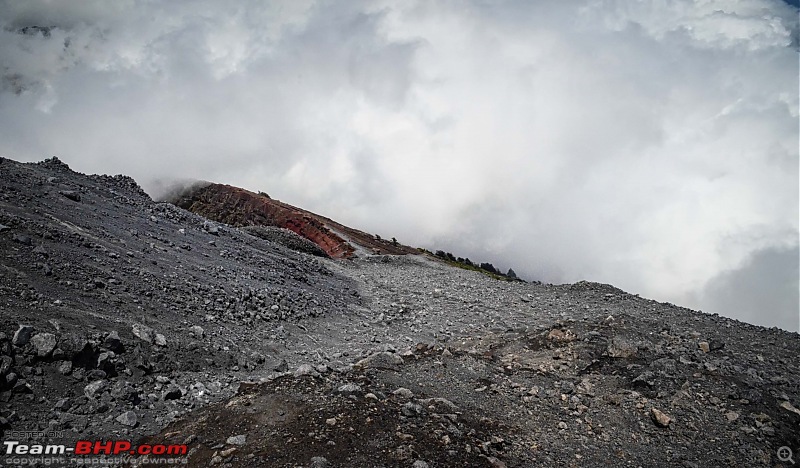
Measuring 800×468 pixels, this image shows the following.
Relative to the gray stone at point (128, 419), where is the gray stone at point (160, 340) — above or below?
above

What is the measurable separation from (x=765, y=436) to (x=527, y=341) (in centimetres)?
606

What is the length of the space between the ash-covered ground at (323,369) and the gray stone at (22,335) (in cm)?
3

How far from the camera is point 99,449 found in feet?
22.5

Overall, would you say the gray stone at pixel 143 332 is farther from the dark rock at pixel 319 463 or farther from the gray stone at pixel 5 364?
the dark rock at pixel 319 463

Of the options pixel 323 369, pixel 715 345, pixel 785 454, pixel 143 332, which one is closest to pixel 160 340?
pixel 143 332

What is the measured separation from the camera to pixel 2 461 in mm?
6344

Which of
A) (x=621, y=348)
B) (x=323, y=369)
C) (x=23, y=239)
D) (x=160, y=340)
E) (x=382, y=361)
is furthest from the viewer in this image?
(x=621, y=348)

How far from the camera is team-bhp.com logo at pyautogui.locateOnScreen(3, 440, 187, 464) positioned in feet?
21.5

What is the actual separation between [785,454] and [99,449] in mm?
11749

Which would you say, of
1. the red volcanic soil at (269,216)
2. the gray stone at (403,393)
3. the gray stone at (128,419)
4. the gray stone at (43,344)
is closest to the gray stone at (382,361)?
the gray stone at (403,393)

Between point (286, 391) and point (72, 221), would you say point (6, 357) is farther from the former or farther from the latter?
point (72, 221)

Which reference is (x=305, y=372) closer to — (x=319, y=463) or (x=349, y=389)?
(x=349, y=389)

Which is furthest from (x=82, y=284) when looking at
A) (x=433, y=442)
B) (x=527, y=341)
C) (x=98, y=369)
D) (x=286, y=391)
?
(x=527, y=341)

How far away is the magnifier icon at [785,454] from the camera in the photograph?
8.35m
